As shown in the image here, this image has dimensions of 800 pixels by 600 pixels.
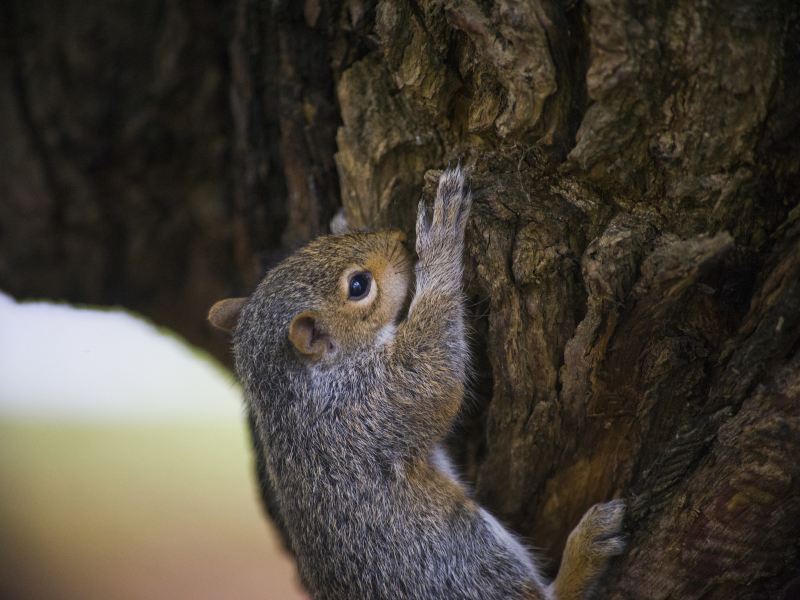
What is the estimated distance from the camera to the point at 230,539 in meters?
5.09

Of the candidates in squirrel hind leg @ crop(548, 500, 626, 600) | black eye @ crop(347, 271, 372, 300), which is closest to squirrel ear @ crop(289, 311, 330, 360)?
black eye @ crop(347, 271, 372, 300)

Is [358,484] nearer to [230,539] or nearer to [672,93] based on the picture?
[672,93]

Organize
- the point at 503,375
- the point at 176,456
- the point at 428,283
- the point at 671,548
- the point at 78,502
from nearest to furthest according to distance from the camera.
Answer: the point at 671,548 < the point at 503,375 < the point at 428,283 < the point at 78,502 < the point at 176,456

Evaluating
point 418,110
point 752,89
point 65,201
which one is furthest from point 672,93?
point 65,201

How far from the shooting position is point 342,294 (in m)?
2.37

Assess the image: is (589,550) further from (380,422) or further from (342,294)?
(342,294)

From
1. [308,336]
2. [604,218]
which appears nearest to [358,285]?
[308,336]

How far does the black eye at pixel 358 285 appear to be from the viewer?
2.38 m

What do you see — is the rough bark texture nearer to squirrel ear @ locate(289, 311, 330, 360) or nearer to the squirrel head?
the squirrel head

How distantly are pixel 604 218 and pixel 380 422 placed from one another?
93 cm

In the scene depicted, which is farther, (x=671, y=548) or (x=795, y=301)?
(x=671, y=548)

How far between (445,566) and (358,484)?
0.34m

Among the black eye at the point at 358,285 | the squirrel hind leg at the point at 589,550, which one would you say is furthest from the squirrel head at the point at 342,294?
the squirrel hind leg at the point at 589,550

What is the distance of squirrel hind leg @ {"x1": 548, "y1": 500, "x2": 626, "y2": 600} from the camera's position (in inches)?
76.0
